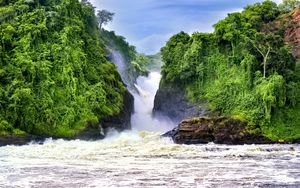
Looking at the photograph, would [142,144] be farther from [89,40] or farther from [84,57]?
[89,40]

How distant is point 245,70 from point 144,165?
767 inches

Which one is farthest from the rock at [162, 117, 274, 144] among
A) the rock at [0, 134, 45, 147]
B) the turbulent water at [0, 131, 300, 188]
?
the rock at [0, 134, 45, 147]

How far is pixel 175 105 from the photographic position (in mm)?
42625

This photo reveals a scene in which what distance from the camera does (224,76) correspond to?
1529 inches

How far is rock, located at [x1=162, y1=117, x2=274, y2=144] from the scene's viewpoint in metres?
30.1

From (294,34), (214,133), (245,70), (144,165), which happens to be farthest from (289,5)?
(144,165)

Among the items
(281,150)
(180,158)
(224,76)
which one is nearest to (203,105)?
(224,76)

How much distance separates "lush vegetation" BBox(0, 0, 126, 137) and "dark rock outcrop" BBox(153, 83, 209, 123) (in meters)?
5.22

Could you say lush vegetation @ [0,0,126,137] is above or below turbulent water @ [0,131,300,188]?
above

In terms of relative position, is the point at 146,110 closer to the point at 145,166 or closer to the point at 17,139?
the point at 17,139

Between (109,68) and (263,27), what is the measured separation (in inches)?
668

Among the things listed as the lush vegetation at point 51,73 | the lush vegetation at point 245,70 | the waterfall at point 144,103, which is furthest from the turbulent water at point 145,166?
the waterfall at point 144,103

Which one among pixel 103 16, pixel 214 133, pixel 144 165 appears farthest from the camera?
pixel 103 16

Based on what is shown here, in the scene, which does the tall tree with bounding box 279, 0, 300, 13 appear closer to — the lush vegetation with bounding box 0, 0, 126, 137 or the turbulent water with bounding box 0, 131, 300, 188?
the lush vegetation with bounding box 0, 0, 126, 137
